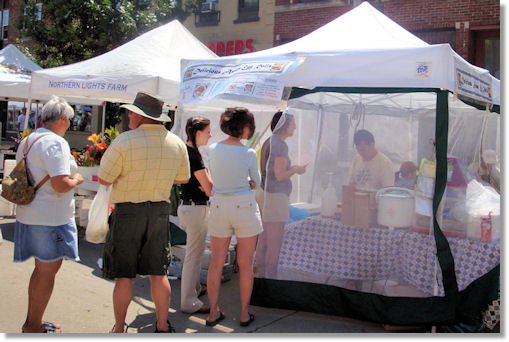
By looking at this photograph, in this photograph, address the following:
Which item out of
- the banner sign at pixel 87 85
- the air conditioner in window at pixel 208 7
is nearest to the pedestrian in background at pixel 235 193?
the banner sign at pixel 87 85

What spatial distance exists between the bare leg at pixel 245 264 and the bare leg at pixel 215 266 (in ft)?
0.41

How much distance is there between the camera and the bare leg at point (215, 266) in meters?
3.83

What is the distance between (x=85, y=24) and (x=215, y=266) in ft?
36.1

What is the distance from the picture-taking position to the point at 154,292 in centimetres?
342

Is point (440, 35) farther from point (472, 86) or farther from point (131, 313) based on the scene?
point (131, 313)

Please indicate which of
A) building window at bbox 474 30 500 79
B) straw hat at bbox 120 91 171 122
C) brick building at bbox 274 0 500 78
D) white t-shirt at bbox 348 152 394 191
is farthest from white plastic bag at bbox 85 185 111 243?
building window at bbox 474 30 500 79

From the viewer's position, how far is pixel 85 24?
12883mm

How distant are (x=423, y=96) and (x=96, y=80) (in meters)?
4.58

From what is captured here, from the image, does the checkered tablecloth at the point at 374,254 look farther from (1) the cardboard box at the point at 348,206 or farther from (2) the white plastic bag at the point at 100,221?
(2) the white plastic bag at the point at 100,221

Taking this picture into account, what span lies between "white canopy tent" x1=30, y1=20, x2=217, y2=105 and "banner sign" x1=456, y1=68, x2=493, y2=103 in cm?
397

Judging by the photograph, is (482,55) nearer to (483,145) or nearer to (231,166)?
(483,145)

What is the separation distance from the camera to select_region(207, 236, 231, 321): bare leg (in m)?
3.83

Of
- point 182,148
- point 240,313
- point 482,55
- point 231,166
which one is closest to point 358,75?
point 231,166

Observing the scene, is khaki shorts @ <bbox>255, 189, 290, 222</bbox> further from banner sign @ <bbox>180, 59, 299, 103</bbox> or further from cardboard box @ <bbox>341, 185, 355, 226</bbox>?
banner sign @ <bbox>180, 59, 299, 103</bbox>
